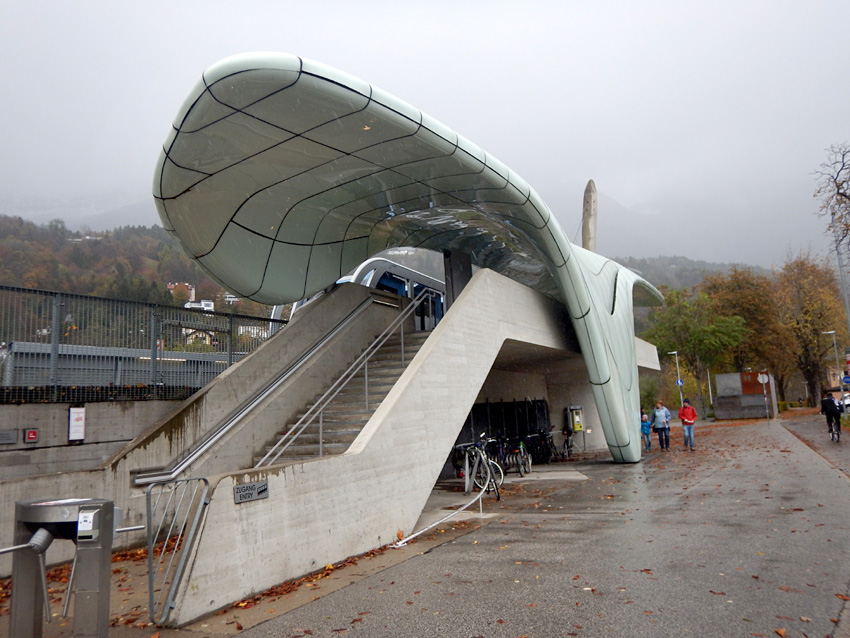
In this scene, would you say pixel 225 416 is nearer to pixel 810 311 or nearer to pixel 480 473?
pixel 480 473

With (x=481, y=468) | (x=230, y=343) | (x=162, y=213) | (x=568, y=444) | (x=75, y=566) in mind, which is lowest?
(x=568, y=444)

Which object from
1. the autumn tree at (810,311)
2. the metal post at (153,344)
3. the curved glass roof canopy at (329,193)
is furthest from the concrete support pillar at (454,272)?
the autumn tree at (810,311)

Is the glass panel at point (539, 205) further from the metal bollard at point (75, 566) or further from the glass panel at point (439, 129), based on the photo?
the metal bollard at point (75, 566)

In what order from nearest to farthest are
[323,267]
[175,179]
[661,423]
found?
Result: [175,179] < [323,267] < [661,423]

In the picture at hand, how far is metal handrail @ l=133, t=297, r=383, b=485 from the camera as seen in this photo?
820 centimetres

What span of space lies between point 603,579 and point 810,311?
4747 cm

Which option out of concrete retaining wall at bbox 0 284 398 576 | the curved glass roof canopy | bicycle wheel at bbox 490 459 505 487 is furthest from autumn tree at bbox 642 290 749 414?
bicycle wheel at bbox 490 459 505 487

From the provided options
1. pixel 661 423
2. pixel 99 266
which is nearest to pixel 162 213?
pixel 661 423

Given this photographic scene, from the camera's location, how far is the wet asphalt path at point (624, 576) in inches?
177

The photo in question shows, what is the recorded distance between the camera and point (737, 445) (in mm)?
19391

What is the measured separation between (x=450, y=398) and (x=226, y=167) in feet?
15.5

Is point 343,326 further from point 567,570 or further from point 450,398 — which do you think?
point 567,570

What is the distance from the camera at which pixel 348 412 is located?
32.7ft

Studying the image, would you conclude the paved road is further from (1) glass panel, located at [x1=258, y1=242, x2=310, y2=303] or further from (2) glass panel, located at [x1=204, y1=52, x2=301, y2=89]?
(1) glass panel, located at [x1=258, y1=242, x2=310, y2=303]
